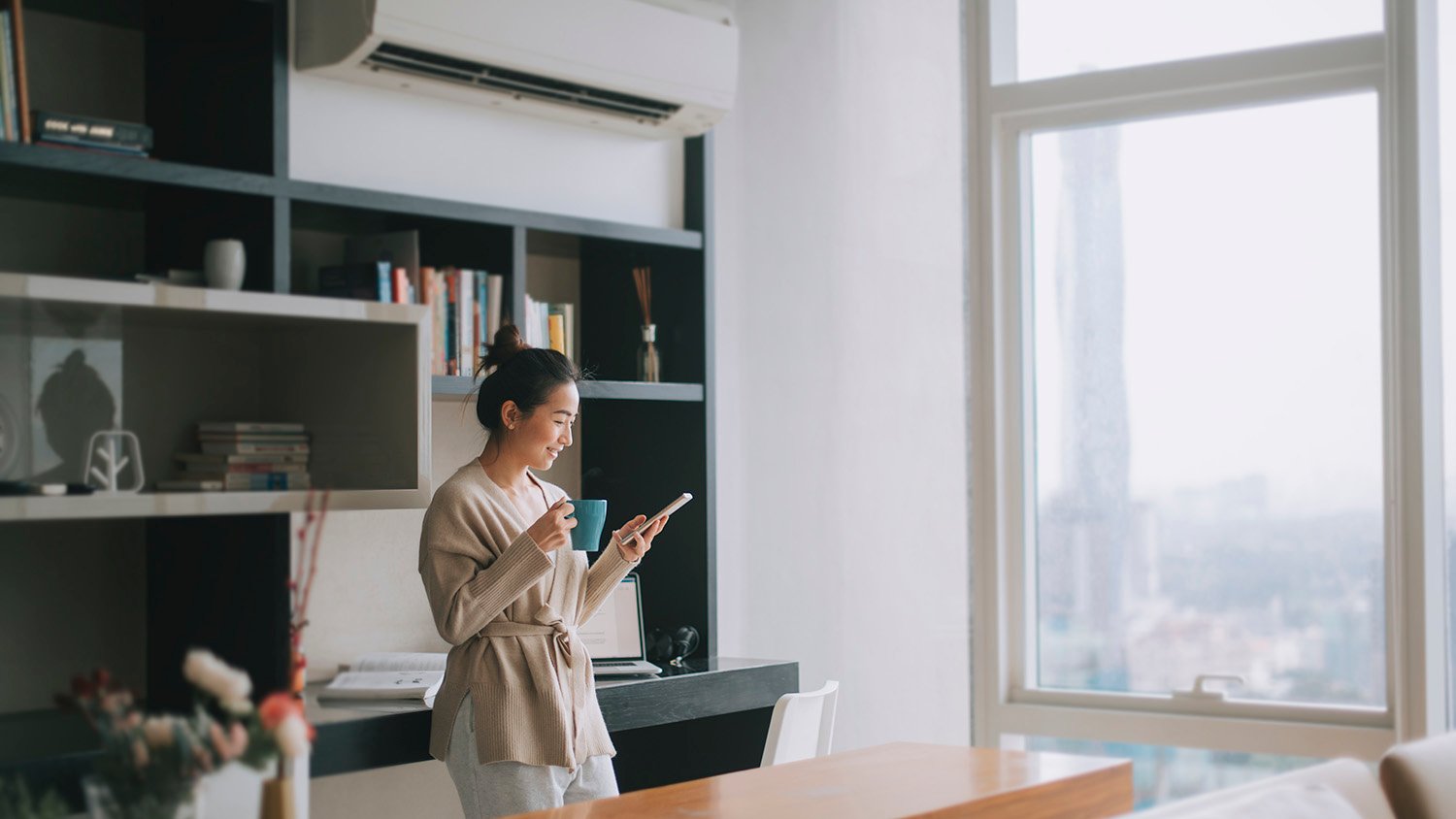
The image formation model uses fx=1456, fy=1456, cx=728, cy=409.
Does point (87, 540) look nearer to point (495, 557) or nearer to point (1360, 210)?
point (495, 557)

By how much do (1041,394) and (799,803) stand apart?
2263 mm

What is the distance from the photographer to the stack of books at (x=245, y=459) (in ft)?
9.41

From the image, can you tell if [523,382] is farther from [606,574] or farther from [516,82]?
[516,82]

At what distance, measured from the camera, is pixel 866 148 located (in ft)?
13.4

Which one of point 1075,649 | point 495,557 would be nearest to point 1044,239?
point 1075,649

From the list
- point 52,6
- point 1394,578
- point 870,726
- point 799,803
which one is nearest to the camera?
point 799,803

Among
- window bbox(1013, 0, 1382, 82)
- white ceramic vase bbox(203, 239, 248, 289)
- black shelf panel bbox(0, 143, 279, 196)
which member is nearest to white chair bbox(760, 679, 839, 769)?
white ceramic vase bbox(203, 239, 248, 289)

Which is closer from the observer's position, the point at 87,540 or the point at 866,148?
the point at 87,540

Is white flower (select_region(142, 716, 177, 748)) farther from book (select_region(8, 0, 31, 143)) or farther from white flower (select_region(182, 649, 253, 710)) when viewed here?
book (select_region(8, 0, 31, 143))

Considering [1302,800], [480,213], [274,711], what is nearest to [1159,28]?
[480,213]

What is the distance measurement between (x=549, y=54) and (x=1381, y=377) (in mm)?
2130

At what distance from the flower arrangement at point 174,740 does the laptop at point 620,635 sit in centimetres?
203

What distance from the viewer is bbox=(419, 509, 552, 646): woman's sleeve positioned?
2.67 m

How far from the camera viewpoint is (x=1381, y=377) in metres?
3.53
